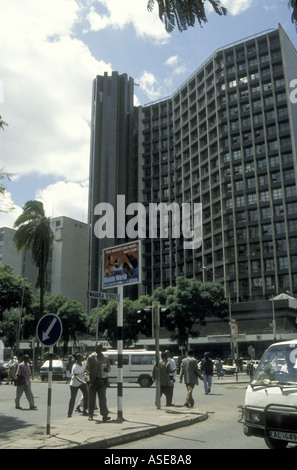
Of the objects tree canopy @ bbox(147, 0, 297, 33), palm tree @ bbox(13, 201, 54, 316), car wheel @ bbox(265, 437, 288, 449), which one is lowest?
car wheel @ bbox(265, 437, 288, 449)

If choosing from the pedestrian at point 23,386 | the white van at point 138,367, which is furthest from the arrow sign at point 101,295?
the white van at point 138,367

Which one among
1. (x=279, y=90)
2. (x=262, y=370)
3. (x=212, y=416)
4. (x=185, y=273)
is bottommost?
(x=212, y=416)

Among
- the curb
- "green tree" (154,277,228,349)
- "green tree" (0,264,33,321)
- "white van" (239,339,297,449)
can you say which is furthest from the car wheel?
"green tree" (0,264,33,321)

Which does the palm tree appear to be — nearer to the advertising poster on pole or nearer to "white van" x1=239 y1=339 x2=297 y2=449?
the advertising poster on pole

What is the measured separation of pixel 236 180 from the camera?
71.8 meters

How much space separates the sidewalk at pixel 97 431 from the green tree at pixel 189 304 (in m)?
37.3

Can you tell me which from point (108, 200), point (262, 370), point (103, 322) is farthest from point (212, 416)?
point (108, 200)

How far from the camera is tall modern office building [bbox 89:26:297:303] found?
219 ft

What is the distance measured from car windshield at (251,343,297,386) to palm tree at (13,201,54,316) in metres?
26.5

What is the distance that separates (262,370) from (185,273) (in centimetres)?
7065

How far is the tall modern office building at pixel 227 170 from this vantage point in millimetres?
66688

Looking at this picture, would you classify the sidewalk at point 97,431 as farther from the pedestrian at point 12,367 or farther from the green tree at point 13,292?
the green tree at point 13,292

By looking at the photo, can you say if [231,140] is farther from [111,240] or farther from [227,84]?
[111,240]

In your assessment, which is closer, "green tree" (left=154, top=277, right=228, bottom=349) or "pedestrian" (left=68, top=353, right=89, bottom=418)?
"pedestrian" (left=68, top=353, right=89, bottom=418)
